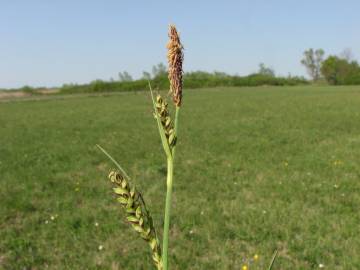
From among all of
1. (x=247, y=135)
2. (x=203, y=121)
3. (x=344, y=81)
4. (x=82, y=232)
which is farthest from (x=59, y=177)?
(x=344, y=81)

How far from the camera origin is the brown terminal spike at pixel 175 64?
0.66 meters

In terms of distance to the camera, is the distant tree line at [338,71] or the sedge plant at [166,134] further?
Answer: the distant tree line at [338,71]

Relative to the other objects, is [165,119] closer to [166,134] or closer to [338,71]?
[166,134]

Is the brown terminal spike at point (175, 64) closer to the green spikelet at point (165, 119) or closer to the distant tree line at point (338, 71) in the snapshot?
the green spikelet at point (165, 119)

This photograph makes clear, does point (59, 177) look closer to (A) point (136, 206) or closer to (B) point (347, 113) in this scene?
(A) point (136, 206)

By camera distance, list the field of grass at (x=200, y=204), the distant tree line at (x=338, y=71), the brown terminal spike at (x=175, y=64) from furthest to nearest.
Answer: the distant tree line at (x=338, y=71) → the field of grass at (x=200, y=204) → the brown terminal spike at (x=175, y=64)

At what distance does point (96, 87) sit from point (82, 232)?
2991 inches

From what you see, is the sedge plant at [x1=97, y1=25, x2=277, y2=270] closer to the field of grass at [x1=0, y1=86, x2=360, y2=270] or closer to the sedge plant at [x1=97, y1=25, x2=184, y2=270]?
the sedge plant at [x1=97, y1=25, x2=184, y2=270]

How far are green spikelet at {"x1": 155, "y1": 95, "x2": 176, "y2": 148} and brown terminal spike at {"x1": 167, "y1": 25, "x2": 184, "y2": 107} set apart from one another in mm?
23

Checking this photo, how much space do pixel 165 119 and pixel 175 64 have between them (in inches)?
3.8

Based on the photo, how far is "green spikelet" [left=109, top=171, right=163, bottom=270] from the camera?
0.70 metres

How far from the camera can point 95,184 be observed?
7.57 metres

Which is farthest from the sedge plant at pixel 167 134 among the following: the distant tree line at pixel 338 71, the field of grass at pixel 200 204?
the distant tree line at pixel 338 71

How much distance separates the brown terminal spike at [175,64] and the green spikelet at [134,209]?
176mm
